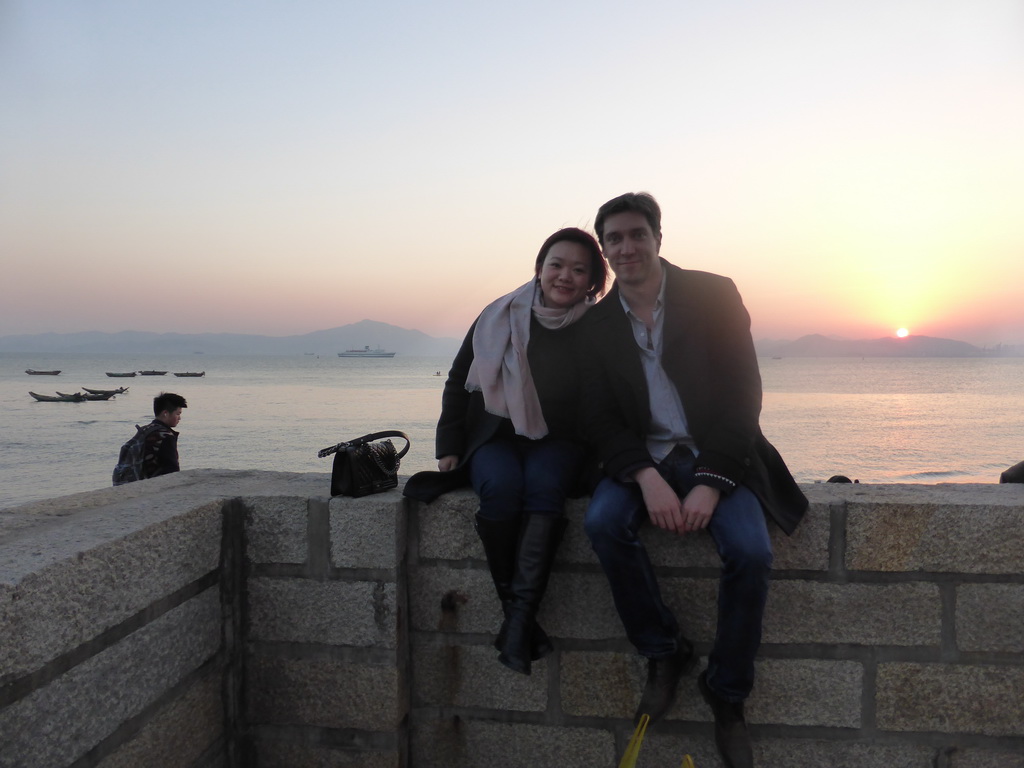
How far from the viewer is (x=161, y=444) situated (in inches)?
269

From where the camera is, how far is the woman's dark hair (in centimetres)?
292

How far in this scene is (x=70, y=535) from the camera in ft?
6.32

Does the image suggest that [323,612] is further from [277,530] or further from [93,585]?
[93,585]

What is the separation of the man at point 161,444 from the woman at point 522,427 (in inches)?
180

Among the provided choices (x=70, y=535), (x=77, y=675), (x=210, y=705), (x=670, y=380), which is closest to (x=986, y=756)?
(x=670, y=380)

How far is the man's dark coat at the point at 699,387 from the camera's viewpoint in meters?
2.39

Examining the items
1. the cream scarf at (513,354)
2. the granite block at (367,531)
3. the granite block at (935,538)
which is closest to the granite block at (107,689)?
the granite block at (367,531)

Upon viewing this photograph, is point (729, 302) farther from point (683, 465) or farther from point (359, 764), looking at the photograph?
point (359, 764)

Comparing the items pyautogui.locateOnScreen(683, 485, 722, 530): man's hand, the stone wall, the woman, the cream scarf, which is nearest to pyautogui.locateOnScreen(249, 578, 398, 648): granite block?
the stone wall

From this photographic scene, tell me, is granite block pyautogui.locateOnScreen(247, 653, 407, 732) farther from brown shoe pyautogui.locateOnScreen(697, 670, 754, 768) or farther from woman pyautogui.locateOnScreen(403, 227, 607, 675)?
brown shoe pyautogui.locateOnScreen(697, 670, 754, 768)

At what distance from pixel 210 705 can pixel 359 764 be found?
557mm

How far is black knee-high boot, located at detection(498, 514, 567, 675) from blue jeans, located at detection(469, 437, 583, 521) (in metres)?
0.06

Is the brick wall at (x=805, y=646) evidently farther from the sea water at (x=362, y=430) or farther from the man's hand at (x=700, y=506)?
the sea water at (x=362, y=430)

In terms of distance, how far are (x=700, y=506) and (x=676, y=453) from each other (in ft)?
0.90
